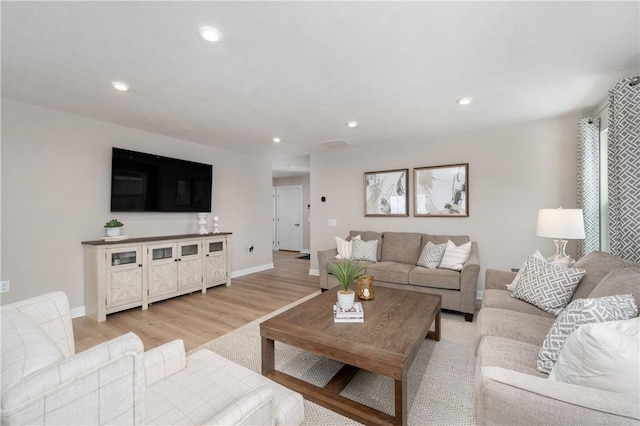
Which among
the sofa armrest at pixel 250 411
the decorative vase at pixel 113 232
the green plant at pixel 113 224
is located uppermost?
the green plant at pixel 113 224

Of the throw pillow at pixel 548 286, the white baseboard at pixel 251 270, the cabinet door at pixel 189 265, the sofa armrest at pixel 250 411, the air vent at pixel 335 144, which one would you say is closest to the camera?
the sofa armrest at pixel 250 411

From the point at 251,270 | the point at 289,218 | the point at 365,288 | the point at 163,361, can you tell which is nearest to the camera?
the point at 163,361

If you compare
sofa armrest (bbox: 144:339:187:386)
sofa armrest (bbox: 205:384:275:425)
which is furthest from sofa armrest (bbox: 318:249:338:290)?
sofa armrest (bbox: 205:384:275:425)

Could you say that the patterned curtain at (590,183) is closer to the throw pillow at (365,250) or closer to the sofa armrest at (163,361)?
the throw pillow at (365,250)

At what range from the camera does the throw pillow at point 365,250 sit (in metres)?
4.08

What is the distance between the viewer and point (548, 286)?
2039mm

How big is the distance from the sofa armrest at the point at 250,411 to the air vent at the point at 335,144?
3.79 meters

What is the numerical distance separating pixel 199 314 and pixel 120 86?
2475 mm

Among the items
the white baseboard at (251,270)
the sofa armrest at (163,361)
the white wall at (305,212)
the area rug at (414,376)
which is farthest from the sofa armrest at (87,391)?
the white wall at (305,212)

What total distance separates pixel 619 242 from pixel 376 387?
2.15 metres

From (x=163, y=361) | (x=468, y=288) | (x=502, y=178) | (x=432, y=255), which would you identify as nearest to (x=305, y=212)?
(x=432, y=255)

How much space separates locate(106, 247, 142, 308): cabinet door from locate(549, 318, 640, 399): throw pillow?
3.90 meters

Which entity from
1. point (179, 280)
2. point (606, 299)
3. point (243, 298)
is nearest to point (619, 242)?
point (606, 299)

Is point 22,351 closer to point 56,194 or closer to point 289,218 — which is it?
point 56,194
